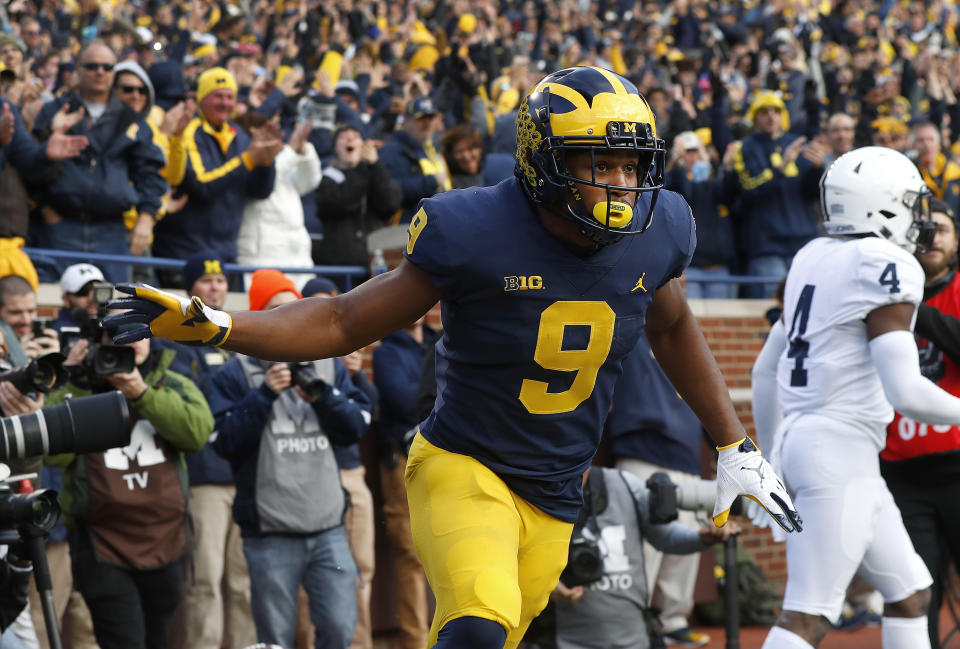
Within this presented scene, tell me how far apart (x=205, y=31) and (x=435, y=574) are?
12.0 m

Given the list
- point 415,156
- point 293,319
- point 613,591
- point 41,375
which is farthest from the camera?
point 415,156

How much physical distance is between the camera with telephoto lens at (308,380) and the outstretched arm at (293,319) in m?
2.39

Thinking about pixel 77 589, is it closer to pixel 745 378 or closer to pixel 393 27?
pixel 745 378

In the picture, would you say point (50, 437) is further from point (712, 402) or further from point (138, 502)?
point (712, 402)

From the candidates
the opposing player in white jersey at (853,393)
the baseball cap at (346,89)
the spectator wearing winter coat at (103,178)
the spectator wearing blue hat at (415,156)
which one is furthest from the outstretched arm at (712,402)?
the baseball cap at (346,89)

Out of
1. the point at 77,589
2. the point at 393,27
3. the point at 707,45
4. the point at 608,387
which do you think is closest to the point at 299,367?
the point at 77,589

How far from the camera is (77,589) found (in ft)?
19.9

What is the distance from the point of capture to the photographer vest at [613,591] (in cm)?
615

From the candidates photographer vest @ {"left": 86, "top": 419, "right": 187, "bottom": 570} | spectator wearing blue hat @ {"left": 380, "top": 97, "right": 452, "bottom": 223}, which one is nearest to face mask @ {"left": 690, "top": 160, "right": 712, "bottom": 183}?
spectator wearing blue hat @ {"left": 380, "top": 97, "right": 452, "bottom": 223}

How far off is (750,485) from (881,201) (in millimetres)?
1811

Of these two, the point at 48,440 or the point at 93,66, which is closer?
the point at 48,440

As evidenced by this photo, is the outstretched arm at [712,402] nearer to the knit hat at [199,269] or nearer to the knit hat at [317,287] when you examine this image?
the knit hat at [317,287]

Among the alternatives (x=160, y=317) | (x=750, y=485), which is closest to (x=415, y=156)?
(x=750, y=485)

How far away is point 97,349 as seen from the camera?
17.9 ft
